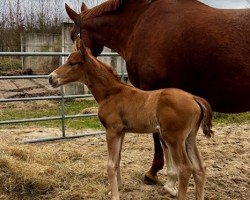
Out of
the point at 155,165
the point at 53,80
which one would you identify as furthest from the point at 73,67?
the point at 155,165

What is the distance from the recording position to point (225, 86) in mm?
3561

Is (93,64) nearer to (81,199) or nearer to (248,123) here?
(81,199)

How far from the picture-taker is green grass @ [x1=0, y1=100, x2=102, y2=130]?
7.63m

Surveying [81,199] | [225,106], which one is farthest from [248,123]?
[81,199]

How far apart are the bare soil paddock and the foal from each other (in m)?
0.37

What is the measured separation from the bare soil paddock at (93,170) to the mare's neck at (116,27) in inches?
53.2

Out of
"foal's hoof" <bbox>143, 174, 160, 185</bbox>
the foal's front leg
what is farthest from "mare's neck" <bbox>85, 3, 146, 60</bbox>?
"foal's hoof" <bbox>143, 174, 160, 185</bbox>

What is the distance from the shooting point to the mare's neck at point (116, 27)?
420 cm

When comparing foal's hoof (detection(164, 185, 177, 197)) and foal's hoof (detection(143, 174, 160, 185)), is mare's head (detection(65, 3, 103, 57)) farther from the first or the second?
foal's hoof (detection(164, 185, 177, 197))

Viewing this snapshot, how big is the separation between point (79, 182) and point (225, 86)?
5.70 feet

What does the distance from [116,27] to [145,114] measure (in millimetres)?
1272

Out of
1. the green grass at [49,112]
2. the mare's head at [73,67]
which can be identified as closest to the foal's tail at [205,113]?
the mare's head at [73,67]

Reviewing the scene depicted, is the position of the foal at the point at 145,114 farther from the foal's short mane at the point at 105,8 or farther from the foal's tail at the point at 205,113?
the foal's short mane at the point at 105,8

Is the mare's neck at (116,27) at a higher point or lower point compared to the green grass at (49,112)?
higher
